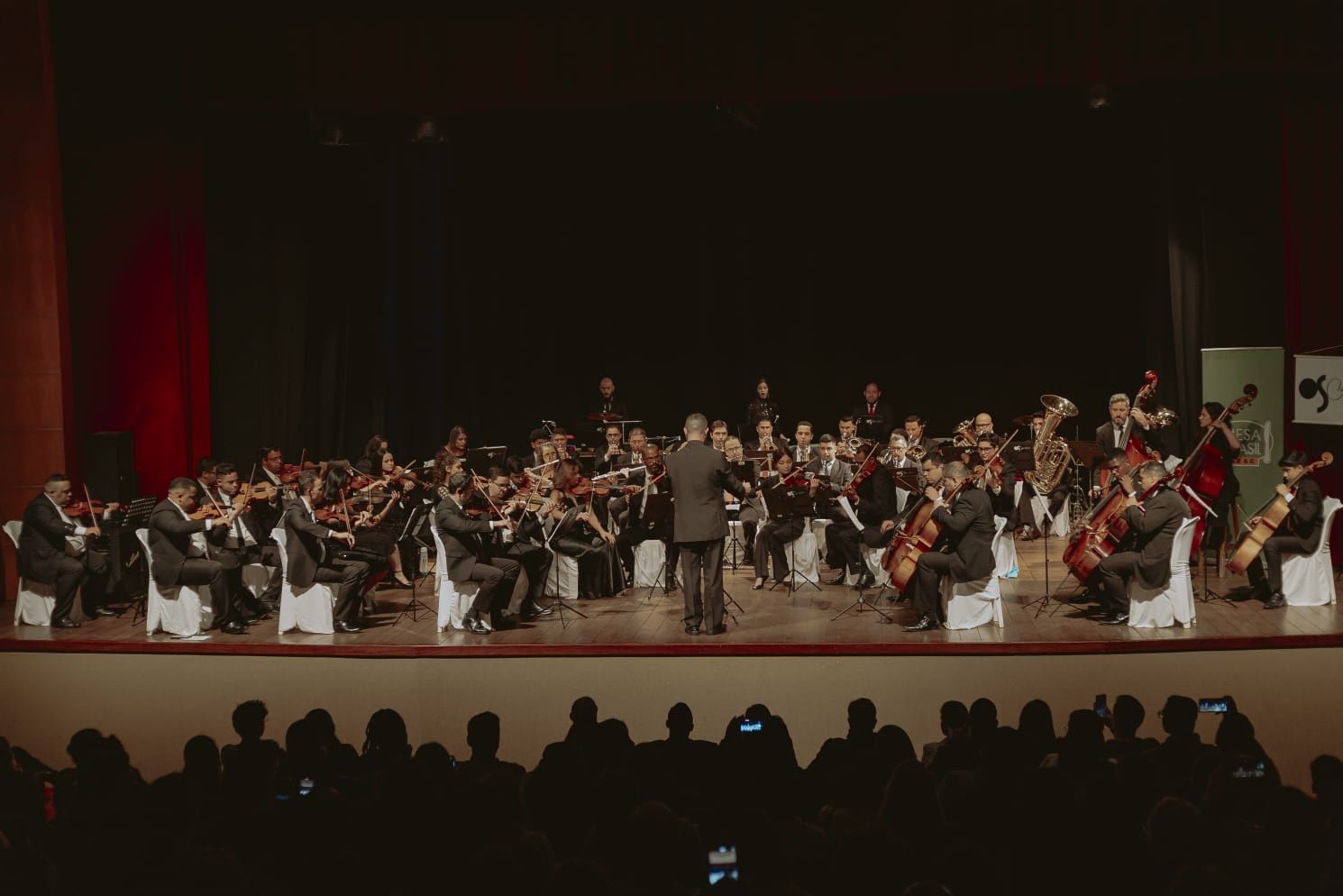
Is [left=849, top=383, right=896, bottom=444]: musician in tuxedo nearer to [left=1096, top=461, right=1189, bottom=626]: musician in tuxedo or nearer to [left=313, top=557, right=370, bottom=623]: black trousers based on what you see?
[left=1096, top=461, right=1189, bottom=626]: musician in tuxedo

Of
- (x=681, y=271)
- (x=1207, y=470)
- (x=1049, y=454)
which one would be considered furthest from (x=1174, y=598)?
(x=681, y=271)

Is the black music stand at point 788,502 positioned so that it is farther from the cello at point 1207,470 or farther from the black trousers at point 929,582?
the cello at point 1207,470

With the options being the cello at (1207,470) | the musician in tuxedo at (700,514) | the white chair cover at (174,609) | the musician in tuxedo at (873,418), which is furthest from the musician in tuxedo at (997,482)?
the white chair cover at (174,609)

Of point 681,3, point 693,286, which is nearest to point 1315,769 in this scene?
point 681,3

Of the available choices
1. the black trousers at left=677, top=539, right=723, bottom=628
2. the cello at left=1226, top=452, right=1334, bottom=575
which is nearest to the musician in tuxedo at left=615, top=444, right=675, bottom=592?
the black trousers at left=677, top=539, right=723, bottom=628

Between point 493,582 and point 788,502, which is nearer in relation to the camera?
point 493,582

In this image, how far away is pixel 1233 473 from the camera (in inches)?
403

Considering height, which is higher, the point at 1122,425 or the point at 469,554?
the point at 1122,425

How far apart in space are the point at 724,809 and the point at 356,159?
11.1 m

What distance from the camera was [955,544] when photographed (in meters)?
8.57

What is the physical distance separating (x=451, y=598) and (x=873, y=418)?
286 inches

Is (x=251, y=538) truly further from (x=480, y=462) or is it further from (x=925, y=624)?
(x=925, y=624)

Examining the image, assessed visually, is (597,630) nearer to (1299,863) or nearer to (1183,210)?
(1299,863)

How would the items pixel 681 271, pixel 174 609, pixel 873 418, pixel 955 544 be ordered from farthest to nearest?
pixel 681 271 → pixel 873 418 → pixel 174 609 → pixel 955 544
